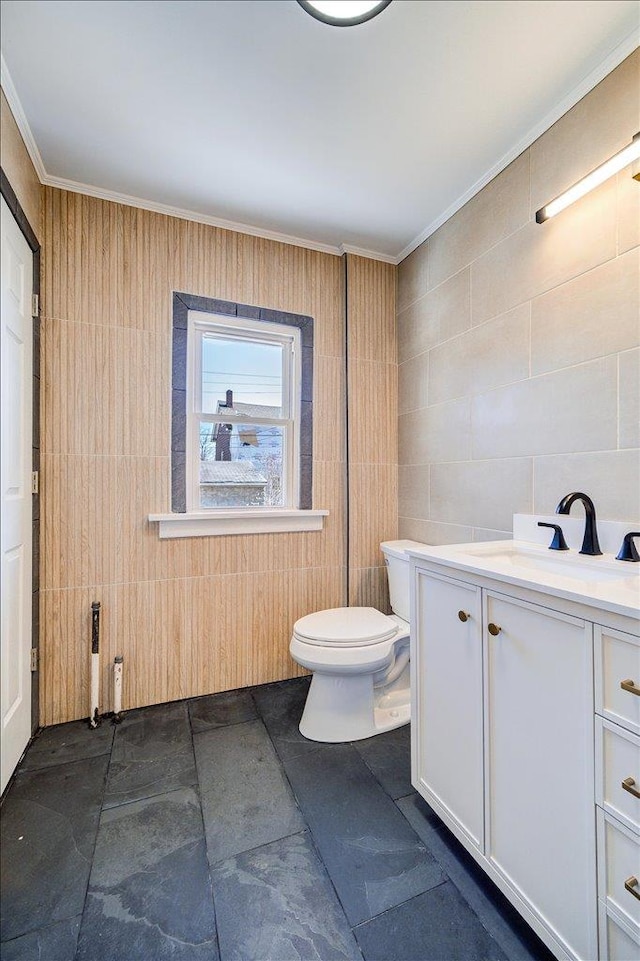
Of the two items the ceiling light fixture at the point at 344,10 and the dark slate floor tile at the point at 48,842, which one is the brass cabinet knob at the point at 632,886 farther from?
the ceiling light fixture at the point at 344,10

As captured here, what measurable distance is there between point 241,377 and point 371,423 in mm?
744

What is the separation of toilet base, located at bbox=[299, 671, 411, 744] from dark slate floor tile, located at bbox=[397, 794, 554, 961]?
34 centimetres

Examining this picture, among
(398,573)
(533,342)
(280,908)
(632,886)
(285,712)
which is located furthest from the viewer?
(398,573)

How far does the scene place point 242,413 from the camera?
6.85 ft

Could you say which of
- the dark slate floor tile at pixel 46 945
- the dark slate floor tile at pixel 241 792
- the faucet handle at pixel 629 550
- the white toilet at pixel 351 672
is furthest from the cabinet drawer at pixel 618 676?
the dark slate floor tile at pixel 46 945

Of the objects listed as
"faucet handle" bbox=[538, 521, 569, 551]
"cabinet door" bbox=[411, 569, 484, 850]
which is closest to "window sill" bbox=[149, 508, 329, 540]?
"cabinet door" bbox=[411, 569, 484, 850]

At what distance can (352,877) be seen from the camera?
3.51ft

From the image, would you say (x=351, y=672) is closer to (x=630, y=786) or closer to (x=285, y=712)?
(x=285, y=712)

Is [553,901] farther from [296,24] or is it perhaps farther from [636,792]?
[296,24]

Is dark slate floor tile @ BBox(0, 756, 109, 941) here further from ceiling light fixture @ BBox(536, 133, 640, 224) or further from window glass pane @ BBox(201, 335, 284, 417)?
ceiling light fixture @ BBox(536, 133, 640, 224)

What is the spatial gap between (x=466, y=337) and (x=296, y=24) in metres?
1.16

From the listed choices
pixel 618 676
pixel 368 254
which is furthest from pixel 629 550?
pixel 368 254

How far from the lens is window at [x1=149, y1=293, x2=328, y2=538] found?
192 cm

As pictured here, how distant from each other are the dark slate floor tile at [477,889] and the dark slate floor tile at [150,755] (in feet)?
2.53
